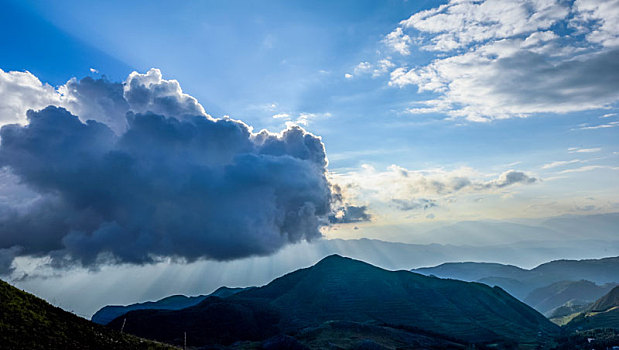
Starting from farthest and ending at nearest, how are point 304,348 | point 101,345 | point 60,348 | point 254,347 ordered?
point 254,347, point 304,348, point 101,345, point 60,348

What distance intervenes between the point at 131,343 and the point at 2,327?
19.1 meters

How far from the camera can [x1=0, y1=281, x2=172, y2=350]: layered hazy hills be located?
4409 cm

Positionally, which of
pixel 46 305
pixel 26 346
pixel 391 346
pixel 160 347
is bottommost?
pixel 391 346

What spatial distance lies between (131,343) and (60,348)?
540 inches

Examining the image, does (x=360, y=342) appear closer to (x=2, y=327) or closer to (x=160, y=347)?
(x=160, y=347)

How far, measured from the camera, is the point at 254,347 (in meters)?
188

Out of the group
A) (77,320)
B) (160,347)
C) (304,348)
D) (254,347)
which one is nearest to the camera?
(77,320)

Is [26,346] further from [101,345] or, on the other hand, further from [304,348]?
[304,348]

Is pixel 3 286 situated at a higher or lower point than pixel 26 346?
A: higher

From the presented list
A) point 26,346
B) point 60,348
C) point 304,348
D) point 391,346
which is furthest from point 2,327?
point 391,346

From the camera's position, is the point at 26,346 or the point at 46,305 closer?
the point at 26,346

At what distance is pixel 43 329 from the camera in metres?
48.1

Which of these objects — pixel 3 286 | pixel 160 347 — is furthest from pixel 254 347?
pixel 3 286

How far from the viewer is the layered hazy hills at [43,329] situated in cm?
4409
